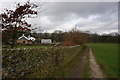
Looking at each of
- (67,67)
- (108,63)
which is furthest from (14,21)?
(108,63)

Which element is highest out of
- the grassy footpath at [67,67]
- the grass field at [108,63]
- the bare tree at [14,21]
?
the bare tree at [14,21]

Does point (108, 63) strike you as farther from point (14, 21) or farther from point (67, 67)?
point (14, 21)

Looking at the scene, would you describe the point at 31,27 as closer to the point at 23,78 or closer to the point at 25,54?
the point at 25,54

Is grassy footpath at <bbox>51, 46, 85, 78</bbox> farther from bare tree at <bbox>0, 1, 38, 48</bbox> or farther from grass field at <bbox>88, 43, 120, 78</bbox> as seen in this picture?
bare tree at <bbox>0, 1, 38, 48</bbox>

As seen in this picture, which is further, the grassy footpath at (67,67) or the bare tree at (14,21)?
the grassy footpath at (67,67)

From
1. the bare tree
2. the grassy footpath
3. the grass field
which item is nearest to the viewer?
the bare tree

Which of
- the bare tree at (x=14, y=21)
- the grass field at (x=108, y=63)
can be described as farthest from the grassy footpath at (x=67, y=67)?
the bare tree at (x=14, y=21)

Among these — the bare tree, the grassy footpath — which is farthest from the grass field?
the bare tree

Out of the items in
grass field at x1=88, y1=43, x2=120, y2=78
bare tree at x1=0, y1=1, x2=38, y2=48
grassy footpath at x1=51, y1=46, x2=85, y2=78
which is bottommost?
grass field at x1=88, y1=43, x2=120, y2=78

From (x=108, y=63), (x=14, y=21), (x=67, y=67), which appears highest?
(x=14, y=21)

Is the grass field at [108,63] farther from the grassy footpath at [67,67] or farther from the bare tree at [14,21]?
the bare tree at [14,21]

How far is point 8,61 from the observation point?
4746mm

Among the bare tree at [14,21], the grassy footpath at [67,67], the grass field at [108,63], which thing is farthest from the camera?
the grass field at [108,63]

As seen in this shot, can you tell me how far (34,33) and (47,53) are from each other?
3424mm
